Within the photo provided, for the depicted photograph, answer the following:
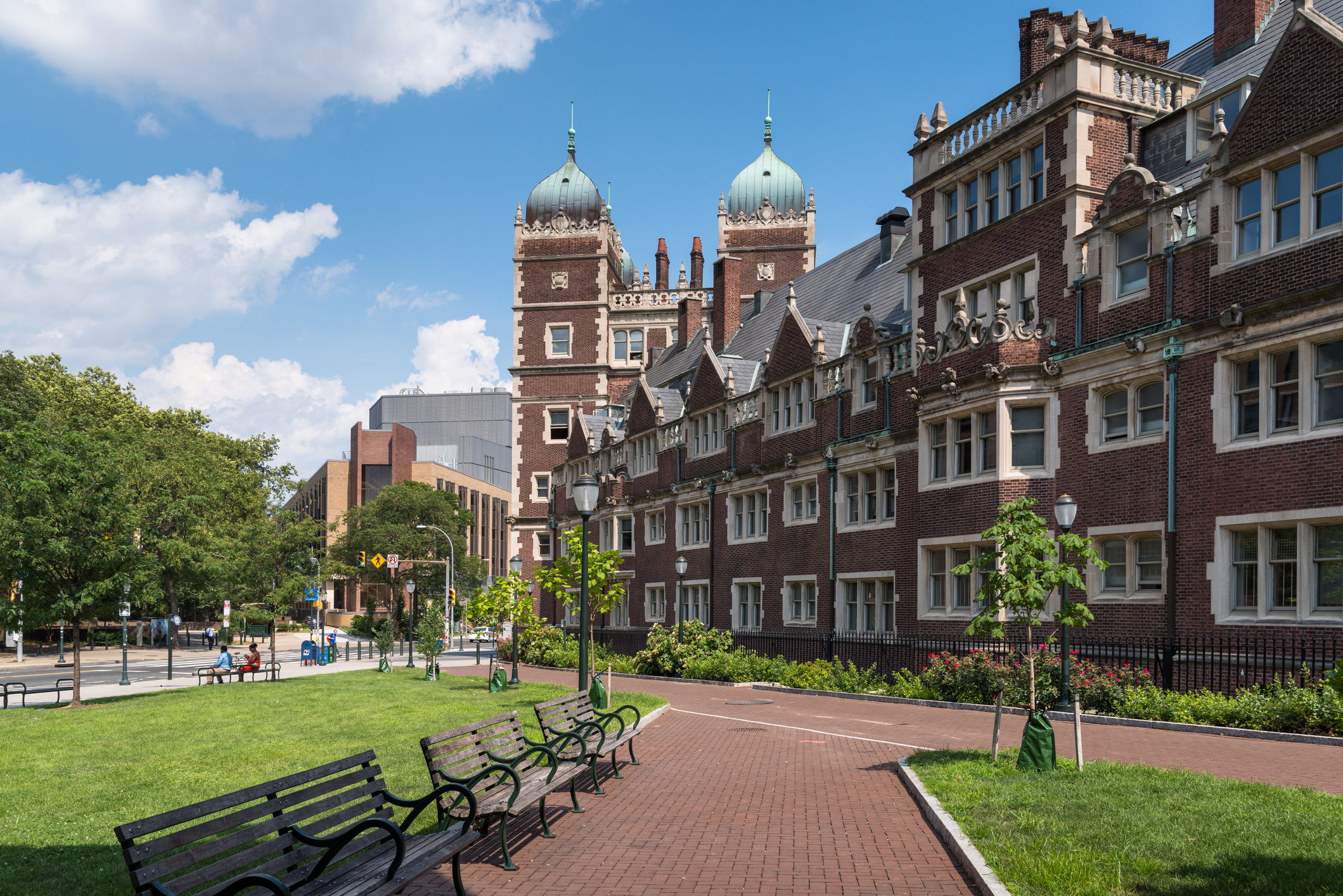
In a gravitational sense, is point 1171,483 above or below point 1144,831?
above

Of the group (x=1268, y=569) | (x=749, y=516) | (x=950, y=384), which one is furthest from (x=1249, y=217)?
(x=749, y=516)

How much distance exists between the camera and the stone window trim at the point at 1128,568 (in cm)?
1992

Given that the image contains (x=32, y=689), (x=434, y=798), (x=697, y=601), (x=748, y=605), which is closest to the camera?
(x=434, y=798)

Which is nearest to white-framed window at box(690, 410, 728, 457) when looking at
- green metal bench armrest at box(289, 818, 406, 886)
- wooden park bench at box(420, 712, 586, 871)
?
wooden park bench at box(420, 712, 586, 871)

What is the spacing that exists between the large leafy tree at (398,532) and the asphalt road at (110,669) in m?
21.5

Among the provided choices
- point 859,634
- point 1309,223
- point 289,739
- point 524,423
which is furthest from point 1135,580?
point 524,423

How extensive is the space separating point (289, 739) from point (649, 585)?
93.9 feet

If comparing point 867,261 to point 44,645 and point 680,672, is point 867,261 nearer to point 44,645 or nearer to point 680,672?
point 680,672

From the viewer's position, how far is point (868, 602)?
29.8 meters

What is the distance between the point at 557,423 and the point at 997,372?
140ft

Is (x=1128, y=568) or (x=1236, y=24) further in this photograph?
(x=1236, y=24)

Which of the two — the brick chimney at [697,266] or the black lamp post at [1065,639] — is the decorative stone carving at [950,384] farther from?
the brick chimney at [697,266]

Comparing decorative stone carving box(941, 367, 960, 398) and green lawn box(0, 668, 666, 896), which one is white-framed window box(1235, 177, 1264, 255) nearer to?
decorative stone carving box(941, 367, 960, 398)

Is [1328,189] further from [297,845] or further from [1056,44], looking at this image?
[297,845]
